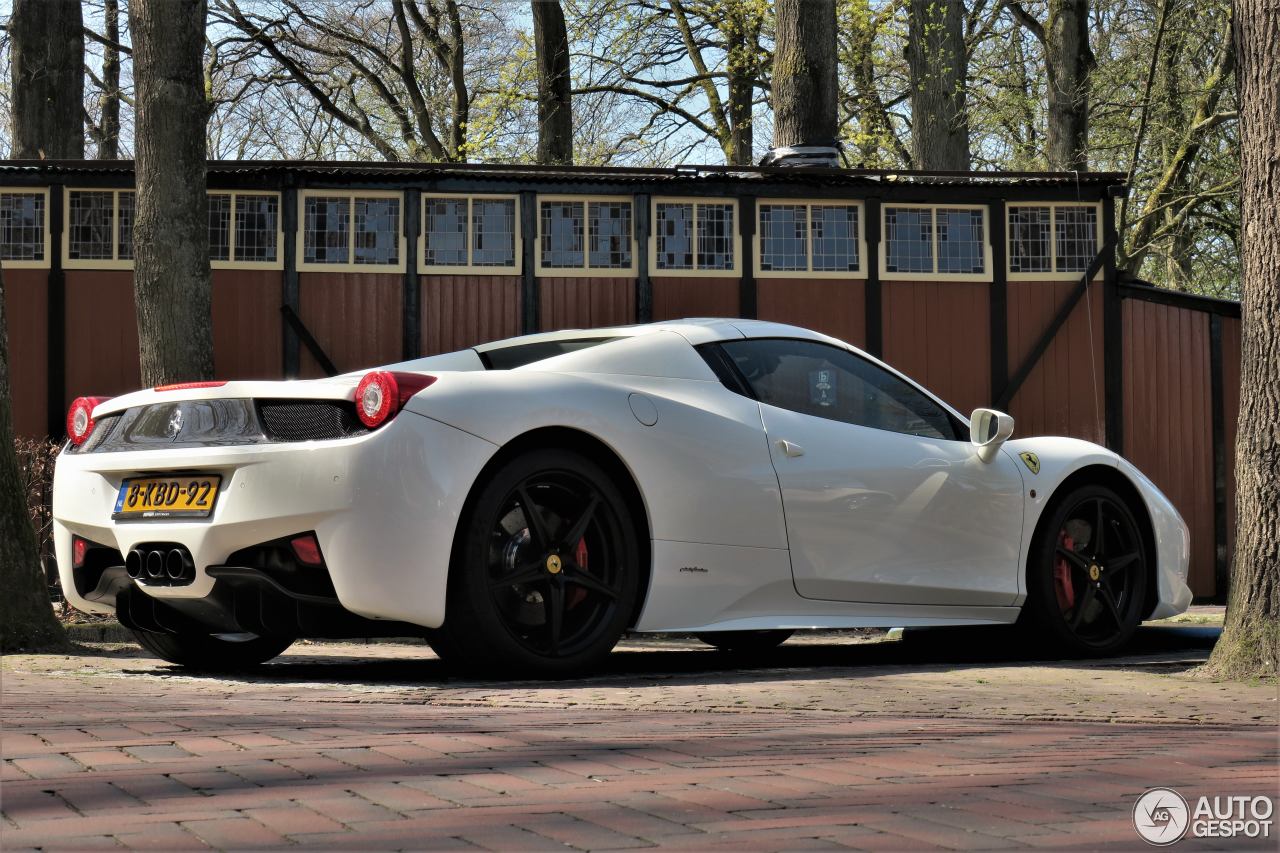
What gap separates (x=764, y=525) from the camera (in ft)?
19.7

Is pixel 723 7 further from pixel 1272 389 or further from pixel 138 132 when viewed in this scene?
pixel 1272 389

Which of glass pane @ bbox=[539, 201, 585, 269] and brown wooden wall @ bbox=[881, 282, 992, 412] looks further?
brown wooden wall @ bbox=[881, 282, 992, 412]

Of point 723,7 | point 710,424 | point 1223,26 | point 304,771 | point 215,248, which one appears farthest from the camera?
point 723,7

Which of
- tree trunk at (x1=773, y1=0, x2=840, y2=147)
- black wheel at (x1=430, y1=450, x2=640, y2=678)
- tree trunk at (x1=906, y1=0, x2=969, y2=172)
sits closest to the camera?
black wheel at (x1=430, y1=450, x2=640, y2=678)

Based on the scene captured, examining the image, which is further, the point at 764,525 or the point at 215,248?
the point at 215,248

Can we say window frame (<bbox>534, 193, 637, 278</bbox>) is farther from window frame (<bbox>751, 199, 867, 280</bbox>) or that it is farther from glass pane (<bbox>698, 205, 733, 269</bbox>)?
window frame (<bbox>751, 199, 867, 280</bbox>)

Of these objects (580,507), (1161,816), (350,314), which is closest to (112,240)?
(350,314)

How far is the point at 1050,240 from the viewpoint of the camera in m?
14.7

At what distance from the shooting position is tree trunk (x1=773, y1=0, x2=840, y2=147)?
14.7m

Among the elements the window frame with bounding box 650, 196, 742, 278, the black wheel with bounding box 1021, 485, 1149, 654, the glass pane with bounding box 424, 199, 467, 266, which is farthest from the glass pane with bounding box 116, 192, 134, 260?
the black wheel with bounding box 1021, 485, 1149, 654

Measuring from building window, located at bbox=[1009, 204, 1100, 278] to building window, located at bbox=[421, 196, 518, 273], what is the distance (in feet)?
16.4

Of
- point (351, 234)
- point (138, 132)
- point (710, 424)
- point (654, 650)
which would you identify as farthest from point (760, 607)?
point (351, 234)

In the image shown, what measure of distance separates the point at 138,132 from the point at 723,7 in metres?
17.7

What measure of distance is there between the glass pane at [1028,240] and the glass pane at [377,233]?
Result: 6085mm
